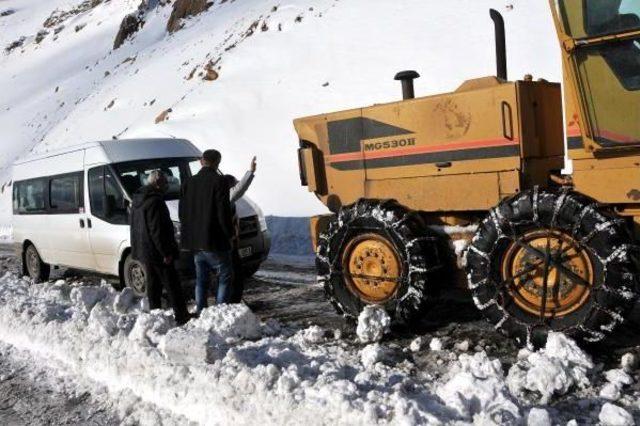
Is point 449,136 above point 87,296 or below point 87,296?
above

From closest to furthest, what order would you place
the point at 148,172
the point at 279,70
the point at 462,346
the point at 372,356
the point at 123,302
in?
the point at 372,356 → the point at 462,346 → the point at 123,302 → the point at 148,172 → the point at 279,70

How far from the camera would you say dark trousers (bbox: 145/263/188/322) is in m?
6.08

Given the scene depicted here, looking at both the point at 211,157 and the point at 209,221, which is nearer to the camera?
the point at 209,221

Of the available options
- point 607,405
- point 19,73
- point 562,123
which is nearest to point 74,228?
point 562,123

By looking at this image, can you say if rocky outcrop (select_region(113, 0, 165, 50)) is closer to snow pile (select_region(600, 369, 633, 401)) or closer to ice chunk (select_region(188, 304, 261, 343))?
ice chunk (select_region(188, 304, 261, 343))

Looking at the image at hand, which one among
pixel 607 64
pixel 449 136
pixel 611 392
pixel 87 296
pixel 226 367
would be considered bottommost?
pixel 611 392

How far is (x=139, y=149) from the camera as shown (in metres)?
8.47

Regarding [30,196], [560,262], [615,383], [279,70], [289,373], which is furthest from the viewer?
[279,70]

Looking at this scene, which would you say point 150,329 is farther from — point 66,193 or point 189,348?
point 66,193

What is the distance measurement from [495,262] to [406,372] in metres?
1.08

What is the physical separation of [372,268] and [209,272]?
1713mm

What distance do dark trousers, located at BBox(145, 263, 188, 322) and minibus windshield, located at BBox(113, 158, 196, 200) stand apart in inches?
69.4

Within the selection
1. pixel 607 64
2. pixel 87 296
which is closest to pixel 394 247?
pixel 607 64

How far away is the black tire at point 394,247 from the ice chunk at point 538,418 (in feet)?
6.37
